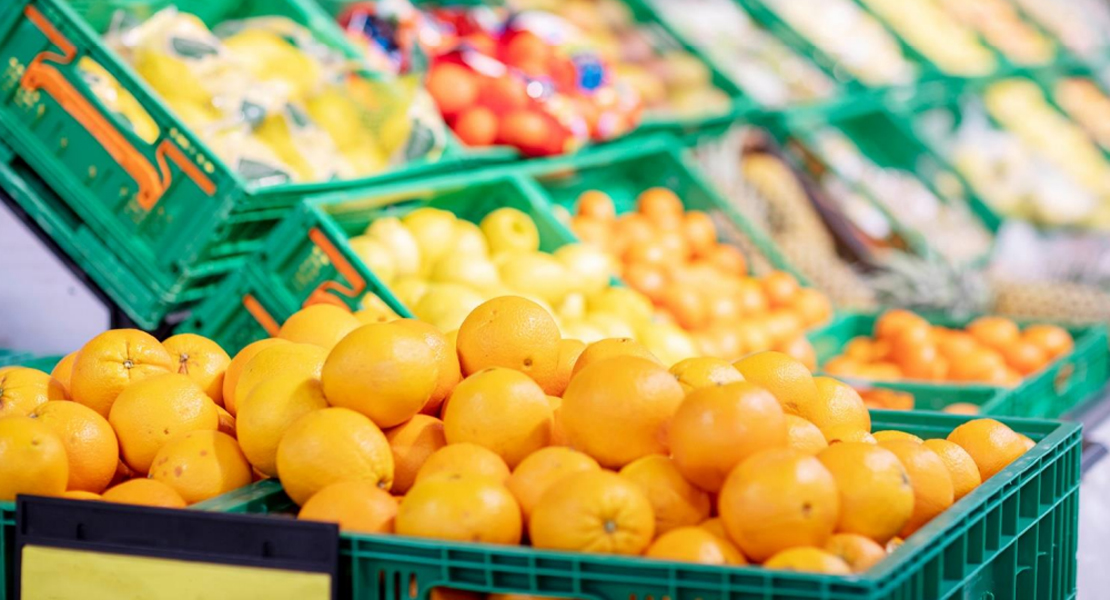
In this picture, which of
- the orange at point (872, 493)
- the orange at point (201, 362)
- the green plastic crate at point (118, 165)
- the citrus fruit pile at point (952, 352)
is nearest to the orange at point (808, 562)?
the orange at point (872, 493)

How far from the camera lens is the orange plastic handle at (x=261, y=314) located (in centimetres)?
316

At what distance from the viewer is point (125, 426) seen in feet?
6.52

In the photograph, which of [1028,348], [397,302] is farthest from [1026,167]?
[397,302]

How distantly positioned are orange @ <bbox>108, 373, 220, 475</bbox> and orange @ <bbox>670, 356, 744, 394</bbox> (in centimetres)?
73

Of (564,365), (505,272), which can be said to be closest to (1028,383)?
(505,272)

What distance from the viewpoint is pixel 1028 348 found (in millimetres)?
4332

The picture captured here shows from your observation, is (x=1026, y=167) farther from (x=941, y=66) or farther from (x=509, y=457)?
(x=509, y=457)

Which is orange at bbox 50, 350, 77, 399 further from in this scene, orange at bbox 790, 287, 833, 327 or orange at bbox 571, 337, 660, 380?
orange at bbox 790, 287, 833, 327

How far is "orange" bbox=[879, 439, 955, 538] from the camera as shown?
1.83m

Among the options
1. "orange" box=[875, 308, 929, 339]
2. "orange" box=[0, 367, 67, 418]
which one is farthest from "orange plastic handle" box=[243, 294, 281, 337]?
"orange" box=[875, 308, 929, 339]

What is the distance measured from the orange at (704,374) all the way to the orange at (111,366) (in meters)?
0.82

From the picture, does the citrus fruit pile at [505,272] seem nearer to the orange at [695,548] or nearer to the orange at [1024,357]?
the orange at [1024,357]

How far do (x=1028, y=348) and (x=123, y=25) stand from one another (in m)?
2.96

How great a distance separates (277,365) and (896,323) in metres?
2.92
